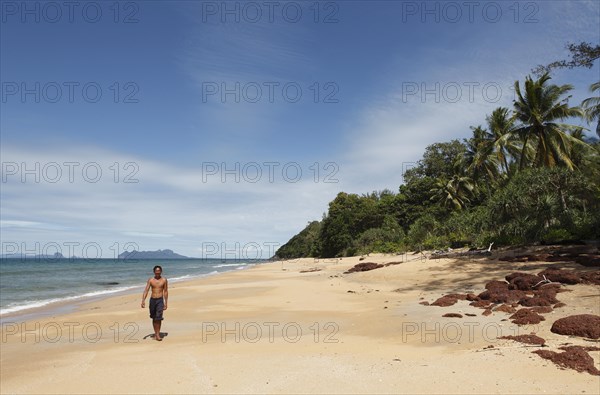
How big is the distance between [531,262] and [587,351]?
40.6 feet

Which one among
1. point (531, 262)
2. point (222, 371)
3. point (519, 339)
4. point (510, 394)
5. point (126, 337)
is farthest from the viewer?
point (531, 262)

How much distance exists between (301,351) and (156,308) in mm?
3976

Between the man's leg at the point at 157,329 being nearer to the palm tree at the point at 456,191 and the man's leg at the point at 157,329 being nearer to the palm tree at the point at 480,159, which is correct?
the palm tree at the point at 480,159

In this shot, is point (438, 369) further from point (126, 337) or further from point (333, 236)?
point (333, 236)

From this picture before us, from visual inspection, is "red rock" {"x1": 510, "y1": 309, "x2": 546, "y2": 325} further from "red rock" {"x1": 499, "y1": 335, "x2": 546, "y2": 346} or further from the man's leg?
the man's leg

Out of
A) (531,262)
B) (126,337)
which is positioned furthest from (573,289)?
(126,337)

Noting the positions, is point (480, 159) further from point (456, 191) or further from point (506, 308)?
point (506, 308)

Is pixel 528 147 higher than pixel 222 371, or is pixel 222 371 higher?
pixel 528 147

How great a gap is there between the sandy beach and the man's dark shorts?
1.82ft

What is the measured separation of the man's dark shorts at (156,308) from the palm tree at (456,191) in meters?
43.0

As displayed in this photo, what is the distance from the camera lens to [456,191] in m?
48.2

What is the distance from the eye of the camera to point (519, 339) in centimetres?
677

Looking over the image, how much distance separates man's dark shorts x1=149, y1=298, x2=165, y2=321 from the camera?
916 cm

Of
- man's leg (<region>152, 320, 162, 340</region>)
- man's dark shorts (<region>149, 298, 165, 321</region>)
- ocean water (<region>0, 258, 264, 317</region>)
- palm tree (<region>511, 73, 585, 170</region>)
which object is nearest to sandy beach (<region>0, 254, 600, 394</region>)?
man's leg (<region>152, 320, 162, 340</region>)
